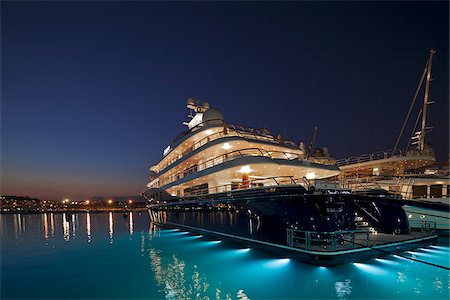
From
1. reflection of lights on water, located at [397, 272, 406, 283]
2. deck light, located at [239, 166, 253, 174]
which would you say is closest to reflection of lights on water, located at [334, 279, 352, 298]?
reflection of lights on water, located at [397, 272, 406, 283]

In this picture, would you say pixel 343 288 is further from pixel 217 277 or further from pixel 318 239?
pixel 217 277

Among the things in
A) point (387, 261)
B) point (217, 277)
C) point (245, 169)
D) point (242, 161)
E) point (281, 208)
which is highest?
point (242, 161)

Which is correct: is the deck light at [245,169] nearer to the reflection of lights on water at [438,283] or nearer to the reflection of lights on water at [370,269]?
the reflection of lights on water at [370,269]

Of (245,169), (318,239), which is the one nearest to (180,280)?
(318,239)

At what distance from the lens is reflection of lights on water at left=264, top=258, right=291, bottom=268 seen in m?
12.0

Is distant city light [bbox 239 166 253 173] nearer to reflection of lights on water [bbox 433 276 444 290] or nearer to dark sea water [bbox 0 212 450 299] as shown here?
dark sea water [bbox 0 212 450 299]

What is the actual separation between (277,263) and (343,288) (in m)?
3.57

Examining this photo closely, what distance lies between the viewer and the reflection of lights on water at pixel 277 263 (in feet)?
39.2

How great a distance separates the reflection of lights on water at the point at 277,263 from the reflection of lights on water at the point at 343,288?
9.27 feet

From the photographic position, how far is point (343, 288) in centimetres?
923

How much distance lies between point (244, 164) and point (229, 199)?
2503mm

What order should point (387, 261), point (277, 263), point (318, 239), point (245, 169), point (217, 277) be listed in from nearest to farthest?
point (217, 277), point (318, 239), point (277, 263), point (387, 261), point (245, 169)

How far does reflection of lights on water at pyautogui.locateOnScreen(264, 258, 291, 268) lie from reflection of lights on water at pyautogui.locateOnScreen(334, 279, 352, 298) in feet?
9.27

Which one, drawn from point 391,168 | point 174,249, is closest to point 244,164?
point 174,249
